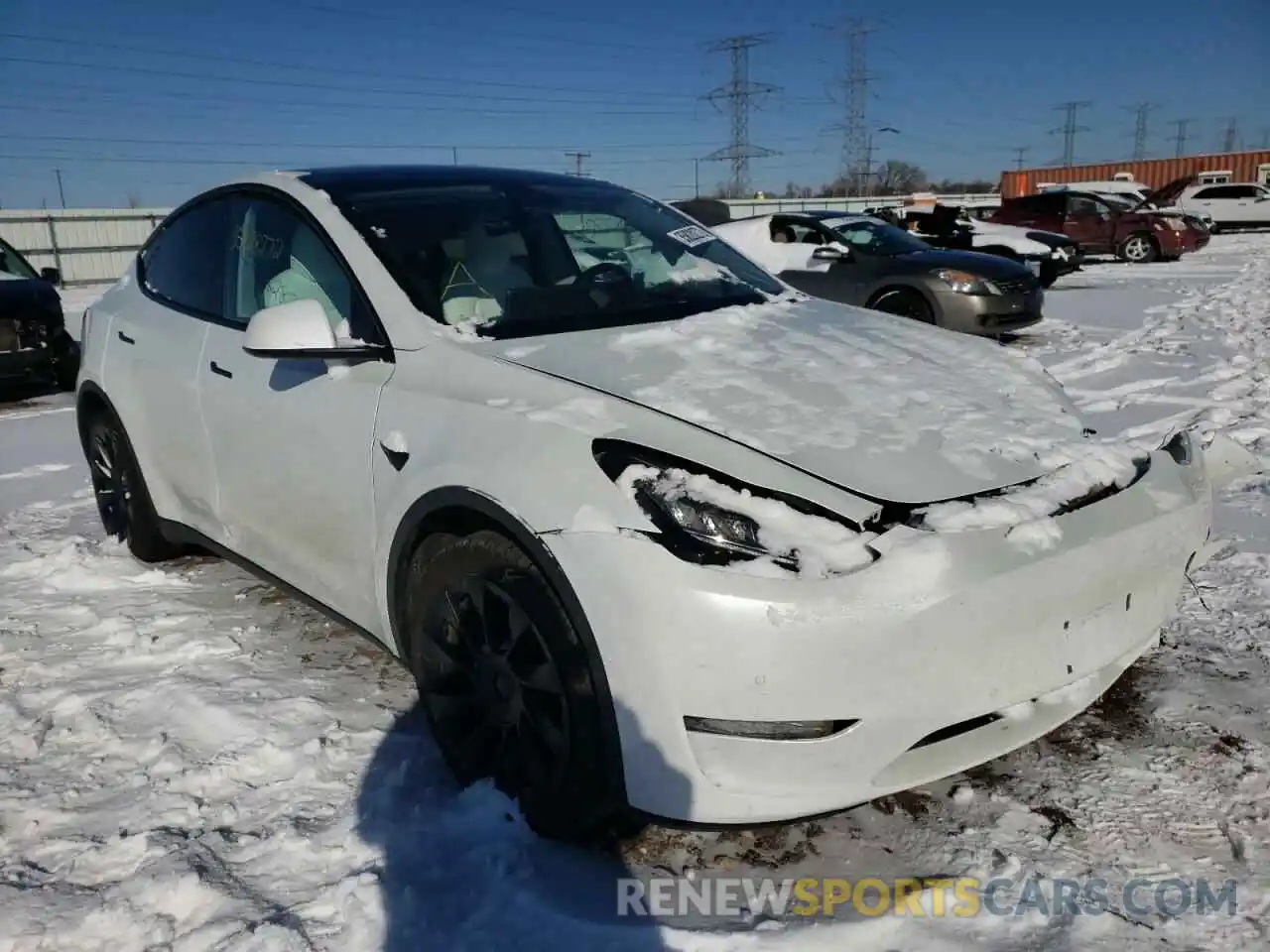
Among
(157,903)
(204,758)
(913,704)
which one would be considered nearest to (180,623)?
(204,758)

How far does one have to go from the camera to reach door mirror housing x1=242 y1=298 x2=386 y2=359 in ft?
8.09

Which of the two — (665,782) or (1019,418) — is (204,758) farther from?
(1019,418)

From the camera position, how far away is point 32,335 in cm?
795

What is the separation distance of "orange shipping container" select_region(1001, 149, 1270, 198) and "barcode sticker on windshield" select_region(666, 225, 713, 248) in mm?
47236

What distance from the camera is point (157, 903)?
203 centimetres

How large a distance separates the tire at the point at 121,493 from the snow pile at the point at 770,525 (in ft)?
8.57

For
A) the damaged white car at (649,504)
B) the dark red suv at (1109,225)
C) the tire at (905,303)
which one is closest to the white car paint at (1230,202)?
the dark red suv at (1109,225)

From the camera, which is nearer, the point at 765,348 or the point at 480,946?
the point at 480,946

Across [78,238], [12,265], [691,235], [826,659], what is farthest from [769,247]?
[78,238]

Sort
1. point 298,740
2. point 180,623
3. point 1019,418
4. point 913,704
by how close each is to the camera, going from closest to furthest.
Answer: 1. point 913,704
2. point 1019,418
3. point 298,740
4. point 180,623

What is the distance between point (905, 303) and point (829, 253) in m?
0.87

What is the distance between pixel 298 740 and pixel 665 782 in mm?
1264

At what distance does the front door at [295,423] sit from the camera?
2.56 metres

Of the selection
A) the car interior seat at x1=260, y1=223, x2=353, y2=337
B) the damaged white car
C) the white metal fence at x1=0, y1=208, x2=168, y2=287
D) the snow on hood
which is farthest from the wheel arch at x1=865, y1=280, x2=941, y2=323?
the white metal fence at x1=0, y1=208, x2=168, y2=287
